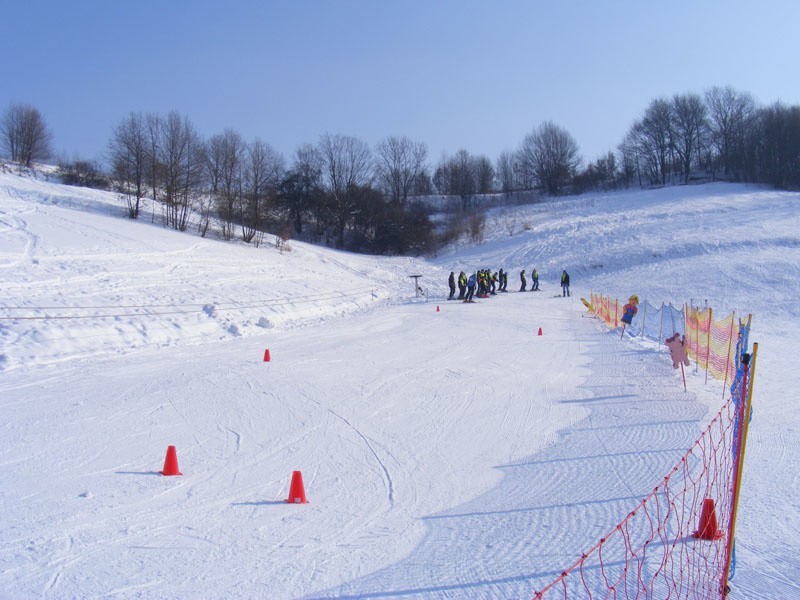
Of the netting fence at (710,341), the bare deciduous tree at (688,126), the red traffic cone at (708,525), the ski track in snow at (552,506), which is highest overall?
the bare deciduous tree at (688,126)

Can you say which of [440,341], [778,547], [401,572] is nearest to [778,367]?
[440,341]

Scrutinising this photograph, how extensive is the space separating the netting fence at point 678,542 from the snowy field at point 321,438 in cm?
20

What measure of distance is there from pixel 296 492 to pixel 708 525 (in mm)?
3968

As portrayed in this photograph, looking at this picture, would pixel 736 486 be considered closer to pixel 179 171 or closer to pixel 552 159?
pixel 179 171

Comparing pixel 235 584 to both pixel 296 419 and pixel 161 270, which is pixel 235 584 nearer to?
pixel 296 419

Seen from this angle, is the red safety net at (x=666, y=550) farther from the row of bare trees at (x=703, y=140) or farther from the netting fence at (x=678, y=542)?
the row of bare trees at (x=703, y=140)

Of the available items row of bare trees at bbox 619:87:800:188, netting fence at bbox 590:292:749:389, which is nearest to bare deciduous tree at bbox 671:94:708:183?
row of bare trees at bbox 619:87:800:188

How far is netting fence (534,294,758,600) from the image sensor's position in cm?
468

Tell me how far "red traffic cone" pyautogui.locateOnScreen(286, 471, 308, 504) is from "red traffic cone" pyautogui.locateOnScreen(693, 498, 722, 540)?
380 cm

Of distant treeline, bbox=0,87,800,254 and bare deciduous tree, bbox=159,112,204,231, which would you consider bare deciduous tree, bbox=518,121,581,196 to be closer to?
distant treeline, bbox=0,87,800,254

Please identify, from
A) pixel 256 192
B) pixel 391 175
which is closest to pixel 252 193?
pixel 256 192

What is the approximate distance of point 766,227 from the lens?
43.8m

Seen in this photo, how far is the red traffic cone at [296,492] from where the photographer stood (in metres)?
6.59

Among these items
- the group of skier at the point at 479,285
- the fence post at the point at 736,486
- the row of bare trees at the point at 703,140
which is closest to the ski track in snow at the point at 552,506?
the fence post at the point at 736,486
